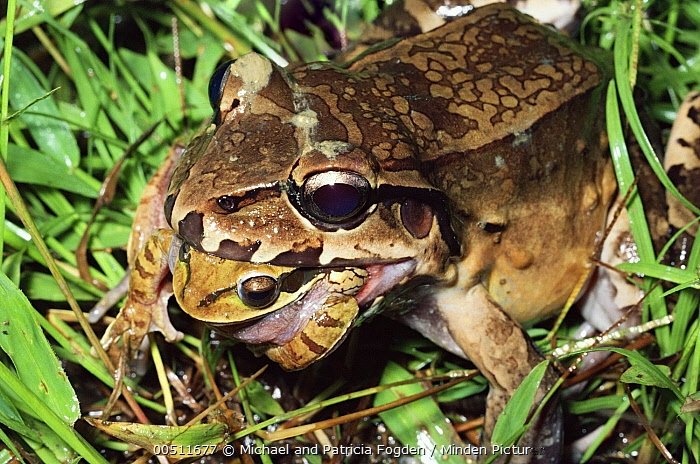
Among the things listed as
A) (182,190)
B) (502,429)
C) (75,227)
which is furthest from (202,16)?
(502,429)

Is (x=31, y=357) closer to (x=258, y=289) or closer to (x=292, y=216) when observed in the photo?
(x=258, y=289)

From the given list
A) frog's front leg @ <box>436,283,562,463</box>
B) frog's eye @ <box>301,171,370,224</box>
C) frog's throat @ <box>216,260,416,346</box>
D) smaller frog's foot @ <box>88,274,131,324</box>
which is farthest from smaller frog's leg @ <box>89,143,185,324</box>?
frog's front leg @ <box>436,283,562,463</box>

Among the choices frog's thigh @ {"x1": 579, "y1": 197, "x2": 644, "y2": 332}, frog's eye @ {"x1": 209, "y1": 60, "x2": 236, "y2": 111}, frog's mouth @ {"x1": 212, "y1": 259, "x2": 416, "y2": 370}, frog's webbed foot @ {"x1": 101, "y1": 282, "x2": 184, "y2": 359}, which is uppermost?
frog's eye @ {"x1": 209, "y1": 60, "x2": 236, "y2": 111}

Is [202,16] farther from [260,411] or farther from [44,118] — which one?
[260,411]

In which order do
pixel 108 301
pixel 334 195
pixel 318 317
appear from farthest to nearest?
pixel 108 301 → pixel 318 317 → pixel 334 195

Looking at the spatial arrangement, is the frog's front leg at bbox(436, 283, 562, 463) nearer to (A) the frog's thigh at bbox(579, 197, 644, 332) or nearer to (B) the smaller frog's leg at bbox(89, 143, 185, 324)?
(A) the frog's thigh at bbox(579, 197, 644, 332)

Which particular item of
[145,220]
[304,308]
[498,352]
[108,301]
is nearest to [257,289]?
[304,308]

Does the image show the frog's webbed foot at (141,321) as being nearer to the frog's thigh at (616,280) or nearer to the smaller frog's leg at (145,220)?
the smaller frog's leg at (145,220)
